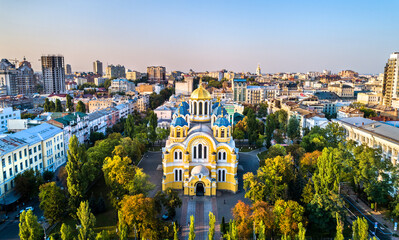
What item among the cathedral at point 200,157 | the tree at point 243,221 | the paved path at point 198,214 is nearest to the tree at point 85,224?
the paved path at point 198,214

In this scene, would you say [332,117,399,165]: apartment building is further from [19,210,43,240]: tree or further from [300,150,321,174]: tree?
[19,210,43,240]: tree

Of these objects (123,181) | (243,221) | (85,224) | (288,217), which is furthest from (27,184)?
A: (288,217)

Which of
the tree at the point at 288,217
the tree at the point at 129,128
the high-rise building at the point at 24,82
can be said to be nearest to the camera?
the tree at the point at 288,217

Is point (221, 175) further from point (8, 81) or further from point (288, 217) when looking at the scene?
point (8, 81)

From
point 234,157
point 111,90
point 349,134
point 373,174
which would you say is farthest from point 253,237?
point 111,90

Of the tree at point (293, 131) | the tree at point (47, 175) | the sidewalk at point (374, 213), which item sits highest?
the tree at point (293, 131)

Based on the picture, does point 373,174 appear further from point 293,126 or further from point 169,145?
point 293,126

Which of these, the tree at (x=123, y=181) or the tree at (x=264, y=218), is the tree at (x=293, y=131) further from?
the tree at (x=123, y=181)
